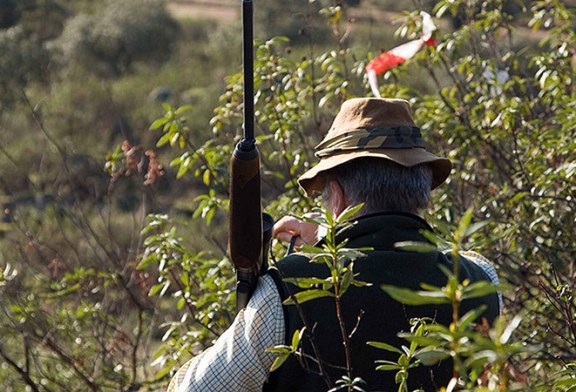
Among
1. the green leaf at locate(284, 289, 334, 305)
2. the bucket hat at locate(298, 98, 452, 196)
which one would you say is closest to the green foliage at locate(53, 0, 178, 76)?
the bucket hat at locate(298, 98, 452, 196)

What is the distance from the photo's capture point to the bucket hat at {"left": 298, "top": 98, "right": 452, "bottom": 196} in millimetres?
2986

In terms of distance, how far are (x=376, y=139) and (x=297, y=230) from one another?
384mm

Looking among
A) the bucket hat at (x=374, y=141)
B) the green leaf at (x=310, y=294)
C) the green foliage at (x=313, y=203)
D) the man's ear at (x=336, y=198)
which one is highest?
the green leaf at (x=310, y=294)

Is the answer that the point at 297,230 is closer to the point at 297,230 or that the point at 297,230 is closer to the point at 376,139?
the point at 297,230

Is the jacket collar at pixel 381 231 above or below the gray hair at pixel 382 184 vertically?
below

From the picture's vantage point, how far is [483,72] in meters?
5.62

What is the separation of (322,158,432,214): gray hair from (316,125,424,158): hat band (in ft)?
0.16

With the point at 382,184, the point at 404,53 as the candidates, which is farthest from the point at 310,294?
the point at 404,53

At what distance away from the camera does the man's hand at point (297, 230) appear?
127 inches

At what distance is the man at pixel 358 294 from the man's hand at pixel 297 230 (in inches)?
6.6

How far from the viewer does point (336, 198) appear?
118 inches

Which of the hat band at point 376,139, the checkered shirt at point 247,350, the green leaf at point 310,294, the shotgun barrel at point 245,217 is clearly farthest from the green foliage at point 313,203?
the hat band at point 376,139

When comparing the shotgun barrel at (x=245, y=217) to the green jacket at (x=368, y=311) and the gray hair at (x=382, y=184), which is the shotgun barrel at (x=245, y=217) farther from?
the gray hair at (x=382, y=184)

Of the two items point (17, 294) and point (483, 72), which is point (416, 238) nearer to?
point (483, 72)
